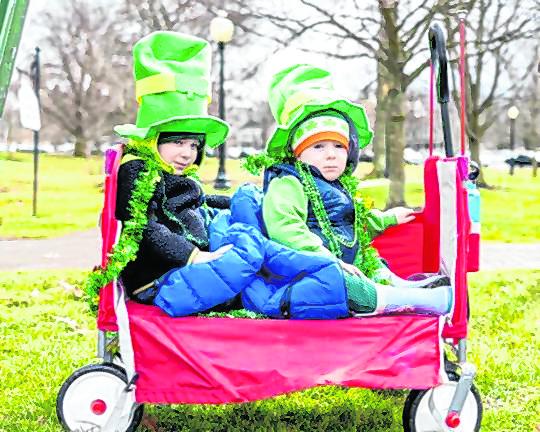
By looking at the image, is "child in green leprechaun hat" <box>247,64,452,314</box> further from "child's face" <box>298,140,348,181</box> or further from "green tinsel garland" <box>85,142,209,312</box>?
"green tinsel garland" <box>85,142,209,312</box>

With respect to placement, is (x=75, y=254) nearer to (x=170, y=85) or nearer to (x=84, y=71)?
(x=170, y=85)

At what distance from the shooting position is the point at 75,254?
345 inches

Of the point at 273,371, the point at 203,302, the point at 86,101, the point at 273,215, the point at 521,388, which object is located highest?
the point at 86,101

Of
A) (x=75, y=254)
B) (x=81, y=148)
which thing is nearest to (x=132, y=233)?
(x=75, y=254)

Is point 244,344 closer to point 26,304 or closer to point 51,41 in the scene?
point 26,304

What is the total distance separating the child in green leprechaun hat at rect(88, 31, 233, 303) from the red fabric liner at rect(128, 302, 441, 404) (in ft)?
0.75

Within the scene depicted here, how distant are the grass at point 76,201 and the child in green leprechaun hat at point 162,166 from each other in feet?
9.35

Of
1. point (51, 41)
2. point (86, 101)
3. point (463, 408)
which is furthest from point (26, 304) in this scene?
point (86, 101)

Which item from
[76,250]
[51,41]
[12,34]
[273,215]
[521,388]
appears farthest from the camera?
[51,41]

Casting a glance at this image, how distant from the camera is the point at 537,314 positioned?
5.27 m

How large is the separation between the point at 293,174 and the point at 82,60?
1017 inches

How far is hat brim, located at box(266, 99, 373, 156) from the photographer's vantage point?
2.87 m

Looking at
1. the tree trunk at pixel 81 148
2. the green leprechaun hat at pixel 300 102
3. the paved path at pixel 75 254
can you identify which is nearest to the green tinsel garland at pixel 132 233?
the green leprechaun hat at pixel 300 102

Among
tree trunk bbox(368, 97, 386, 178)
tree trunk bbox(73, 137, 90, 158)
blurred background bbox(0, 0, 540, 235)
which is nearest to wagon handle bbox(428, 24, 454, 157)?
blurred background bbox(0, 0, 540, 235)
